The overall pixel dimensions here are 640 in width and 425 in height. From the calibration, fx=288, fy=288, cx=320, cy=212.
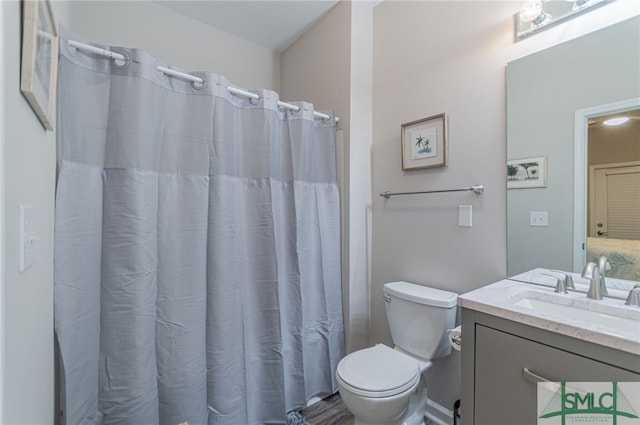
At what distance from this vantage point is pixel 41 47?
702mm

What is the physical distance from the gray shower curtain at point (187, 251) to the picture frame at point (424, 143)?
0.49 meters

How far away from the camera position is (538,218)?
4.25 ft

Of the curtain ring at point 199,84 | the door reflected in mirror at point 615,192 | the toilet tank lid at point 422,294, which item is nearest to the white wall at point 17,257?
the curtain ring at point 199,84

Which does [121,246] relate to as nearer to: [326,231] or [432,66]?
[326,231]

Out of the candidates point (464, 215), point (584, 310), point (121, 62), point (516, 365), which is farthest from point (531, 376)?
point (121, 62)

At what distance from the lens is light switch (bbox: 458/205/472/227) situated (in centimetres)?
152

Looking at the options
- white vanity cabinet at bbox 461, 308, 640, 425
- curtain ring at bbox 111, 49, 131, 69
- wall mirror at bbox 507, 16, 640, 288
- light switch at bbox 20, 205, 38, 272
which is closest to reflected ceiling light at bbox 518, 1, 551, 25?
wall mirror at bbox 507, 16, 640, 288

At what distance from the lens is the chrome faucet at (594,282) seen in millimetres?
1061

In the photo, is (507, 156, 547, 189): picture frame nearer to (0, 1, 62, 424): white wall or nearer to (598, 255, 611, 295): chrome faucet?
(598, 255, 611, 295): chrome faucet

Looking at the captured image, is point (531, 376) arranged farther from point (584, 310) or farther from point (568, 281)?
point (568, 281)

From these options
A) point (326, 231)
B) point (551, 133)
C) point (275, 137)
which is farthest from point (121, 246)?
point (551, 133)

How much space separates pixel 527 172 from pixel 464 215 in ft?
1.13

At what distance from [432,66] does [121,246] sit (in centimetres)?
187

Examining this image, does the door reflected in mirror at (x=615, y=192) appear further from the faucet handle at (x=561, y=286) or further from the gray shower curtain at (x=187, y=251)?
the gray shower curtain at (x=187, y=251)
